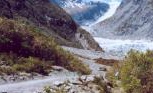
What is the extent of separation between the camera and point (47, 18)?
325 ft

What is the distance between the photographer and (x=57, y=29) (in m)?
104

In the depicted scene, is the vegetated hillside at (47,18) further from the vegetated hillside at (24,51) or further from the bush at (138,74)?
the bush at (138,74)

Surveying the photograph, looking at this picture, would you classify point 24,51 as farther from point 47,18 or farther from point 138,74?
point 47,18

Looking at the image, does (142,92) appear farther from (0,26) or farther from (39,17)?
(39,17)

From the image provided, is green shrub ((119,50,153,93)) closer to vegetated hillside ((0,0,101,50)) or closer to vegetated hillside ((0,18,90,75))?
vegetated hillside ((0,18,90,75))

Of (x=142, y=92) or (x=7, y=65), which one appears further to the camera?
(x=7, y=65)

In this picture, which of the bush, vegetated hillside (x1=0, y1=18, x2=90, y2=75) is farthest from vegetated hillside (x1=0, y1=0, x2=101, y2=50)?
the bush

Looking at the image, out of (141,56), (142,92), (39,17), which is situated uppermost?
(39,17)

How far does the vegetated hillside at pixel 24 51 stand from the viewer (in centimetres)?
2246

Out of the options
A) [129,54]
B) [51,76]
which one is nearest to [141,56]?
[129,54]

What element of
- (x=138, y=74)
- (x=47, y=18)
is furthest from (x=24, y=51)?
(x=47, y=18)

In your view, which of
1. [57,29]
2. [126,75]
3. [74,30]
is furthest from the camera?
[74,30]

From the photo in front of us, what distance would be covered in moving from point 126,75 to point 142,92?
4.71 feet

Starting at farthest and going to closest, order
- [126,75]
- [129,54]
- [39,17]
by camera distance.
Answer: [39,17] < [129,54] < [126,75]
